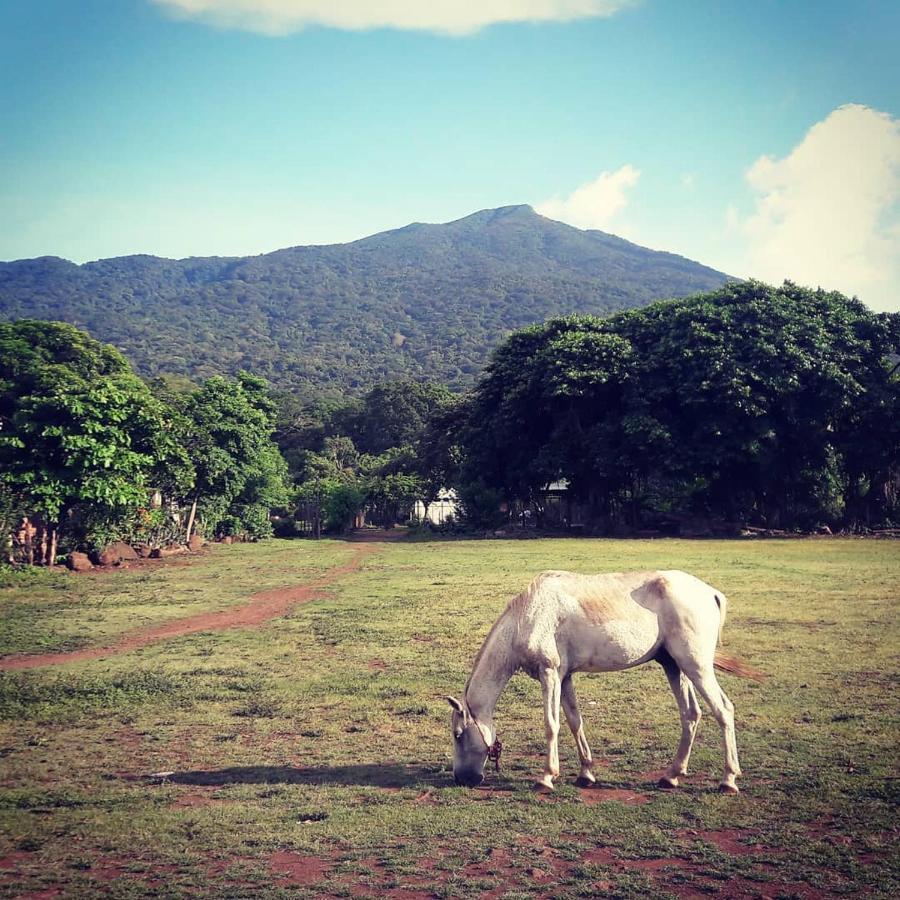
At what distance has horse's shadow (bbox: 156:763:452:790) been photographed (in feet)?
25.4

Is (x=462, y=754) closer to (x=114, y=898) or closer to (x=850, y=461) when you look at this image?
(x=114, y=898)

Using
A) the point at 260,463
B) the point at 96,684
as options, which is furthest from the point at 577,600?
the point at 260,463

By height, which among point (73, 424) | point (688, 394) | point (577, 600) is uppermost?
point (688, 394)

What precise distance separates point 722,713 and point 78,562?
75.7 feet

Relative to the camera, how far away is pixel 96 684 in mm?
11547

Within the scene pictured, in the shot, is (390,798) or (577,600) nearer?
(390,798)

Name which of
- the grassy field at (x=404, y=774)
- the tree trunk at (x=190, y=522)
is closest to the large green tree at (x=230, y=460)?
the tree trunk at (x=190, y=522)

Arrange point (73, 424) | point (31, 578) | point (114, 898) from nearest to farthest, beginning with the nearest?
point (114, 898) → point (31, 578) → point (73, 424)

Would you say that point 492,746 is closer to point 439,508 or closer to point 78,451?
point 78,451

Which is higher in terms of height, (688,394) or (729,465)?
(688,394)

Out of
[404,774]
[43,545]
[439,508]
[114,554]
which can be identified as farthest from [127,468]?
[439,508]

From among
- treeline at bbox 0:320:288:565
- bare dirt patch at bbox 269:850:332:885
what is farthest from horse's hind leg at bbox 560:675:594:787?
treeline at bbox 0:320:288:565

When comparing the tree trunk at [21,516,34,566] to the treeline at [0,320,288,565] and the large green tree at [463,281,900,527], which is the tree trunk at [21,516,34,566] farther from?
the large green tree at [463,281,900,527]

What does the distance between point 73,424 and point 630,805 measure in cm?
2300
